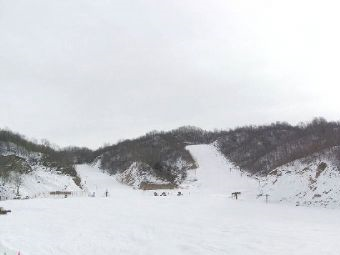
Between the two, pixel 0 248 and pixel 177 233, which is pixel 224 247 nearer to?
pixel 177 233

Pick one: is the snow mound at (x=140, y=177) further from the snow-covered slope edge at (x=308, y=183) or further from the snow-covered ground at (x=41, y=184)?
the snow-covered slope edge at (x=308, y=183)

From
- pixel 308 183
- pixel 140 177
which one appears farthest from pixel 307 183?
pixel 140 177

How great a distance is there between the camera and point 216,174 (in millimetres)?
77938

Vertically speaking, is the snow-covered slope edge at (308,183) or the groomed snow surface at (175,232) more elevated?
the snow-covered slope edge at (308,183)

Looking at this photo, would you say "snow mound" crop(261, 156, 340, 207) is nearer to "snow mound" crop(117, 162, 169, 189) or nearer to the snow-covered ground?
the snow-covered ground

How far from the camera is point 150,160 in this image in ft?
287

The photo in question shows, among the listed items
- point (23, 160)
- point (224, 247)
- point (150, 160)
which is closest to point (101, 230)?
point (224, 247)

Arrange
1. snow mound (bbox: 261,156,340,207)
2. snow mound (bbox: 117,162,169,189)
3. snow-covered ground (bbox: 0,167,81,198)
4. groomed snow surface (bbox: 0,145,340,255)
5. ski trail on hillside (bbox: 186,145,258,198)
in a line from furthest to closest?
1. snow mound (bbox: 117,162,169,189)
2. ski trail on hillside (bbox: 186,145,258,198)
3. snow-covered ground (bbox: 0,167,81,198)
4. snow mound (bbox: 261,156,340,207)
5. groomed snow surface (bbox: 0,145,340,255)

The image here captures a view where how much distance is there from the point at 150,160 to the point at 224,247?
237 ft

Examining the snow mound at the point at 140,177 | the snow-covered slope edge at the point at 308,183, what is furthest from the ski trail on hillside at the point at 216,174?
the snow mound at the point at 140,177

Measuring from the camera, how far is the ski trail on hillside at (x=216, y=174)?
60.6 m

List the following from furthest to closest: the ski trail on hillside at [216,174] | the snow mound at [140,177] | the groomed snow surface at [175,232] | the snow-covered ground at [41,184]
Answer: the snow mound at [140,177], the ski trail on hillside at [216,174], the snow-covered ground at [41,184], the groomed snow surface at [175,232]

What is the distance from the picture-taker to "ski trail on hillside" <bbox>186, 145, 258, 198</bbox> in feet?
199

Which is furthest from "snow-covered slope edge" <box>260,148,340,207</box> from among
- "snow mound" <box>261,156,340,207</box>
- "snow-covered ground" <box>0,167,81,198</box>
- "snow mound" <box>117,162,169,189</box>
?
"snow mound" <box>117,162,169,189</box>
